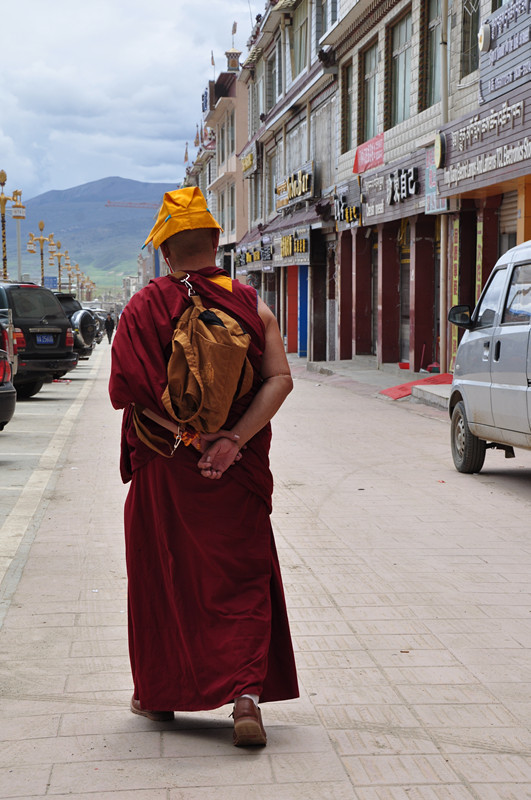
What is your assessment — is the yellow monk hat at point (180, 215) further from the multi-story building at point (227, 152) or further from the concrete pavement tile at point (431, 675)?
the multi-story building at point (227, 152)

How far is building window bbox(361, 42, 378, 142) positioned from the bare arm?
23849mm

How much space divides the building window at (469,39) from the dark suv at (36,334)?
8628 millimetres

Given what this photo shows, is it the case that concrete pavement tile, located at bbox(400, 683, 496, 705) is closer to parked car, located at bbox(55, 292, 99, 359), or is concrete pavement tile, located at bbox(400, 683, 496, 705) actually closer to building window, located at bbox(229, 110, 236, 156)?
parked car, located at bbox(55, 292, 99, 359)

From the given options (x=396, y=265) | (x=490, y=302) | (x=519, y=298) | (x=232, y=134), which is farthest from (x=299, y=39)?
(x=519, y=298)

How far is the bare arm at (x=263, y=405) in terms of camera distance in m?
3.73

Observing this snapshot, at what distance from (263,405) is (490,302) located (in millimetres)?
6743

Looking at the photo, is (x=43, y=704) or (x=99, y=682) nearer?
(x=43, y=704)

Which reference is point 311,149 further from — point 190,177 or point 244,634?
point 190,177

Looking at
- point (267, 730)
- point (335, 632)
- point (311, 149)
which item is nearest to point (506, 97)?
point (335, 632)

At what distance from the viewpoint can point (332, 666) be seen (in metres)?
4.70

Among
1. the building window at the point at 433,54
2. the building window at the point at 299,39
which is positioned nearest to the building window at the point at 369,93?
the building window at the point at 433,54

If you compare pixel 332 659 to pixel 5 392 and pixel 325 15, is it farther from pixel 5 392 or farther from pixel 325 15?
pixel 325 15

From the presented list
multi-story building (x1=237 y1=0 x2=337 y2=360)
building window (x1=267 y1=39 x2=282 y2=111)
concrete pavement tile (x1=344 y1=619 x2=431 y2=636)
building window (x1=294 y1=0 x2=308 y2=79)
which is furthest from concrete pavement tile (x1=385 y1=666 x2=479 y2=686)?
building window (x1=267 y1=39 x2=282 y2=111)

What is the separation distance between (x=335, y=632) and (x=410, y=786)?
178 centimetres
